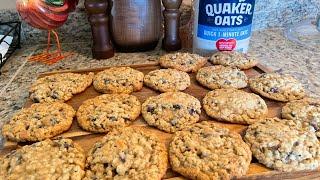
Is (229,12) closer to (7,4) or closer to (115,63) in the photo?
(115,63)

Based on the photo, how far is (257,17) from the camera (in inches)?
43.8

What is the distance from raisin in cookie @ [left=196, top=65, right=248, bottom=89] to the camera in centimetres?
66

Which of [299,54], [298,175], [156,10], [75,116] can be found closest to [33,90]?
[75,116]

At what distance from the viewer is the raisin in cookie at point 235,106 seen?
0.55 metres

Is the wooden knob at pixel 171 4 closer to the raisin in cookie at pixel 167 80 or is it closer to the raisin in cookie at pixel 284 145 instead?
the raisin in cookie at pixel 167 80

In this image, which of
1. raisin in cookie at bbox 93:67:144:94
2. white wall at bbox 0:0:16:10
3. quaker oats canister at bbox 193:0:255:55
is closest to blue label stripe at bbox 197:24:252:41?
quaker oats canister at bbox 193:0:255:55

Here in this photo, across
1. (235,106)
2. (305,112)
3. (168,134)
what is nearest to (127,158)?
(168,134)

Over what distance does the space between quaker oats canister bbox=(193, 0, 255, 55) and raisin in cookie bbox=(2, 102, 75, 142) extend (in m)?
0.44

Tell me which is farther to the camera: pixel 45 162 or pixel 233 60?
pixel 233 60

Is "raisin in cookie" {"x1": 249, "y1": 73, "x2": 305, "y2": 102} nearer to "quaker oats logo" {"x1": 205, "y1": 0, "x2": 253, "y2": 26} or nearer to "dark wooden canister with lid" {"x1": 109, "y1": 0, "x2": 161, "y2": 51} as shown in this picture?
"quaker oats logo" {"x1": 205, "y1": 0, "x2": 253, "y2": 26}

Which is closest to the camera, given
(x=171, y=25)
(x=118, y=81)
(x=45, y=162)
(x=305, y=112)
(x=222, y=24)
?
(x=45, y=162)

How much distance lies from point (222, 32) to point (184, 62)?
0.14m

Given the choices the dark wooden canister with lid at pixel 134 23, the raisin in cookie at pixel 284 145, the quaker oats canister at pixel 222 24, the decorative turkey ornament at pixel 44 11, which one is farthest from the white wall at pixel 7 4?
the raisin in cookie at pixel 284 145

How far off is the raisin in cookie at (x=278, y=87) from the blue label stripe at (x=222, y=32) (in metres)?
0.18
